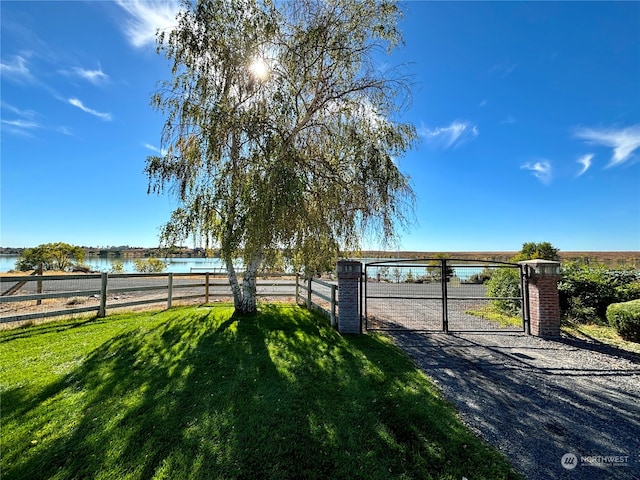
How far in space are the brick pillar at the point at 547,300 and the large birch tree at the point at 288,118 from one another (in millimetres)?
3175

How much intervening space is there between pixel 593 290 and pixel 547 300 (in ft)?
8.06

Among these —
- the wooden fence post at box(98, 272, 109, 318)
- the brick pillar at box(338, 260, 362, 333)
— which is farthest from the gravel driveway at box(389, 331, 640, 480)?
the wooden fence post at box(98, 272, 109, 318)

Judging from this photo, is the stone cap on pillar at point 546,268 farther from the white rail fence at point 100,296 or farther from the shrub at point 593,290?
the white rail fence at point 100,296

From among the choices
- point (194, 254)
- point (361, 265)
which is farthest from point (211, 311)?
point (361, 265)

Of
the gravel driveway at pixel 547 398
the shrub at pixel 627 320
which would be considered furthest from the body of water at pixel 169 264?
the shrub at pixel 627 320

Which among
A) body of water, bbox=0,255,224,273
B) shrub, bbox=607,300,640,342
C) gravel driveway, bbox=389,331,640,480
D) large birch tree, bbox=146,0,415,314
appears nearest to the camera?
gravel driveway, bbox=389,331,640,480

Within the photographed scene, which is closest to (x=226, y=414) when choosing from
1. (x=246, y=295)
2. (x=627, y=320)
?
(x=246, y=295)

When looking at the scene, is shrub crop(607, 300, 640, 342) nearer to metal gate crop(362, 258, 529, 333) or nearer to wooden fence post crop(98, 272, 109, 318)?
metal gate crop(362, 258, 529, 333)

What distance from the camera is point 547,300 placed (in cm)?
609

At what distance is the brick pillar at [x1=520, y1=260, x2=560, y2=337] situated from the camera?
19.9 ft

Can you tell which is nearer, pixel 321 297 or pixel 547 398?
pixel 547 398
